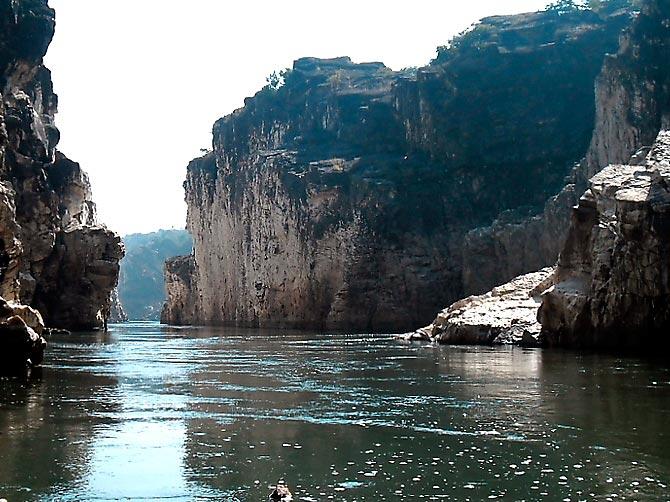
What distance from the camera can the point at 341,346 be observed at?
51.1 m

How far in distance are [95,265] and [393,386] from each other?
Result: 56.9 m

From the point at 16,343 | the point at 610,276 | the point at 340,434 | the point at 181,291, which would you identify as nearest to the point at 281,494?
the point at 340,434

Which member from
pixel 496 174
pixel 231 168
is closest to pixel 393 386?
pixel 496 174

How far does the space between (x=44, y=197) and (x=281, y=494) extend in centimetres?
6342

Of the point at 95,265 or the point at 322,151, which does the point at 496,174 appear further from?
the point at 95,265

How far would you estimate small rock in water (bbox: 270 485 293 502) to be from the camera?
40.0 feet

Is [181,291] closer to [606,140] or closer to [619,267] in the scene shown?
[606,140]

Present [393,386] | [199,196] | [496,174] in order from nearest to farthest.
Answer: [393,386] → [496,174] → [199,196]

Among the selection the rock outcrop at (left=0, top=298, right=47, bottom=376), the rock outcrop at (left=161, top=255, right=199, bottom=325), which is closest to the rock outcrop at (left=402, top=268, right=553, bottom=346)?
the rock outcrop at (left=0, top=298, right=47, bottom=376)

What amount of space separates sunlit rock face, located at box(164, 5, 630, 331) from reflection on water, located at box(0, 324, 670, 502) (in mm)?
55046

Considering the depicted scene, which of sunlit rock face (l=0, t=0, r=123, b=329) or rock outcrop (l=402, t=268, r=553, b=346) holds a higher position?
sunlit rock face (l=0, t=0, r=123, b=329)

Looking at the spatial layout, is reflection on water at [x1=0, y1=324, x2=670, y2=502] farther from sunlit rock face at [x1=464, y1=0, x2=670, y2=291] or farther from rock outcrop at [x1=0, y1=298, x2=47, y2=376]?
sunlit rock face at [x1=464, y1=0, x2=670, y2=291]

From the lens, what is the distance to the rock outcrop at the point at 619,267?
1582 inches

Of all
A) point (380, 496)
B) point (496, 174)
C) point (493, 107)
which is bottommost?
point (380, 496)
